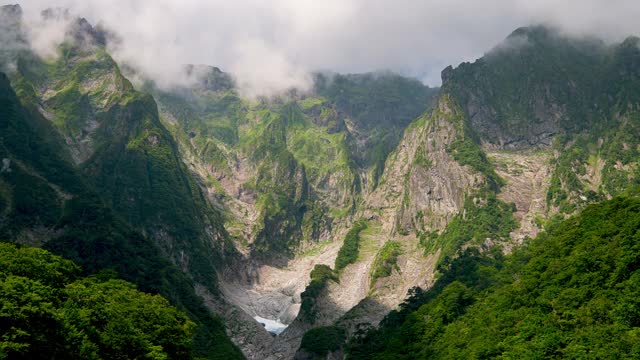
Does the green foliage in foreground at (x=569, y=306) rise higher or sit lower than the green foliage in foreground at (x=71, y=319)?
lower

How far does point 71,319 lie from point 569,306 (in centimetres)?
10914

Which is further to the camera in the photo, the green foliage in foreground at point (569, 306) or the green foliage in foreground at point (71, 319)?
the green foliage in foreground at point (569, 306)

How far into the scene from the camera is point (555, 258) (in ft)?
569

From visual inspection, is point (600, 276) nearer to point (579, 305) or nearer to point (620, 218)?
point (579, 305)

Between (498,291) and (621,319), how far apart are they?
3102 inches

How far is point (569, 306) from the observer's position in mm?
135750

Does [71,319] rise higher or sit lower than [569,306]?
higher

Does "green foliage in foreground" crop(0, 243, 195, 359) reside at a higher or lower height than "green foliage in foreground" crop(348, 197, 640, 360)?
higher

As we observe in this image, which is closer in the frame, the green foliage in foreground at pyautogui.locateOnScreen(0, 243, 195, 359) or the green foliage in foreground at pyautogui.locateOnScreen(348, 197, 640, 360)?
the green foliage in foreground at pyautogui.locateOnScreen(0, 243, 195, 359)

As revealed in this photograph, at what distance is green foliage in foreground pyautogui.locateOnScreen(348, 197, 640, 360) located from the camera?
377 ft

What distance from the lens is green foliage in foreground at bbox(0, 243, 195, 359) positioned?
8106 cm

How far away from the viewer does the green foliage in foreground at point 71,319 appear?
81062mm

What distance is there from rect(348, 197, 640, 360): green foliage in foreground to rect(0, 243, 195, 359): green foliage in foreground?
77698 millimetres

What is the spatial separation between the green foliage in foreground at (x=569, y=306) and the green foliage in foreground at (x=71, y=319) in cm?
7770
